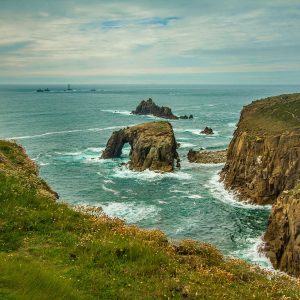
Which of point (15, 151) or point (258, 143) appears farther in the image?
point (258, 143)

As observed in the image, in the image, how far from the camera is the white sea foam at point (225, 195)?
59656mm

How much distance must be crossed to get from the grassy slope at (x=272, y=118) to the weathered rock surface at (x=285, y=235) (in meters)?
28.6

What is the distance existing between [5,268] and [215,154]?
84.5 meters

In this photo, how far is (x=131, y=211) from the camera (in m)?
55.9

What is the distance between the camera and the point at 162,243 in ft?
60.5

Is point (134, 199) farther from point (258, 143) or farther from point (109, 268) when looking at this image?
point (109, 268)

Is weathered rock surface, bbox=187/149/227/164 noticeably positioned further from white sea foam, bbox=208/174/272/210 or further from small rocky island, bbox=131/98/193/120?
small rocky island, bbox=131/98/193/120

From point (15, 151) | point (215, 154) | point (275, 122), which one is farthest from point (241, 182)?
point (15, 151)

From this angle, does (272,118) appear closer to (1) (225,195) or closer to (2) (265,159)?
(2) (265,159)


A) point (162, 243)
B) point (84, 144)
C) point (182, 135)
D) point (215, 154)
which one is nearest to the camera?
point (162, 243)

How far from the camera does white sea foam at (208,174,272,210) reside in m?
59.7

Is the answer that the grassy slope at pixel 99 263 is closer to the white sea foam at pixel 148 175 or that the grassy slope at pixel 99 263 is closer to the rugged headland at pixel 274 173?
the rugged headland at pixel 274 173

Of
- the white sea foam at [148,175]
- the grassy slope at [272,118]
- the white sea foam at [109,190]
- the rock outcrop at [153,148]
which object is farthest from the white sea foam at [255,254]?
the rock outcrop at [153,148]

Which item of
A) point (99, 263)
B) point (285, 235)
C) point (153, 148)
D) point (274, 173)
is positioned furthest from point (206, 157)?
point (99, 263)
